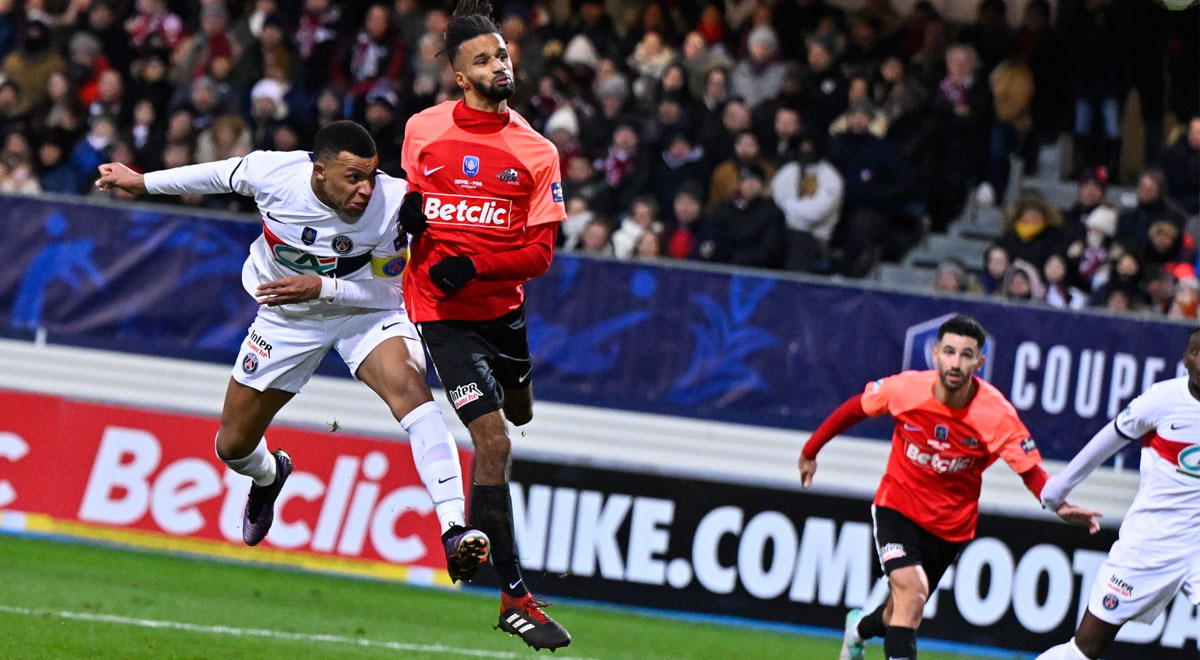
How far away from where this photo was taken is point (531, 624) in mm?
7297

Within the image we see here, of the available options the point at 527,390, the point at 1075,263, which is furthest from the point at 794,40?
the point at 527,390

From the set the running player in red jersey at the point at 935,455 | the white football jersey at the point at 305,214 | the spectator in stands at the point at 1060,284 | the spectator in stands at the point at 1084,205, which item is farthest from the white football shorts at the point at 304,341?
the spectator in stands at the point at 1084,205

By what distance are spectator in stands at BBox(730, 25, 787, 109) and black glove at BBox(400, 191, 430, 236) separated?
28.2 ft

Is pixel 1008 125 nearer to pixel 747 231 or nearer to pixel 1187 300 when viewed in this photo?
pixel 1187 300

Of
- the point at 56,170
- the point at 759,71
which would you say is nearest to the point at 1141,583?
the point at 759,71

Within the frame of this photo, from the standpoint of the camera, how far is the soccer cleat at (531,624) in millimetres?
7191

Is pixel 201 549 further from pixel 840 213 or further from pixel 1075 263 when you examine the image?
pixel 1075 263


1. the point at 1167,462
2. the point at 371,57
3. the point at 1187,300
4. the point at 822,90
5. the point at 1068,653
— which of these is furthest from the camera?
the point at 371,57

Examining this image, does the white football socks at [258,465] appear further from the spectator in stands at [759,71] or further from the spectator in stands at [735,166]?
the spectator in stands at [759,71]

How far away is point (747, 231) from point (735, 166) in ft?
3.12

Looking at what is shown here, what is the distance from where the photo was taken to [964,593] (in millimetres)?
12180

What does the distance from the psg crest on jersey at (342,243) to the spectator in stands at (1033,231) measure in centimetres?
782

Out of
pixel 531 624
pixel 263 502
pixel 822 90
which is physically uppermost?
pixel 822 90

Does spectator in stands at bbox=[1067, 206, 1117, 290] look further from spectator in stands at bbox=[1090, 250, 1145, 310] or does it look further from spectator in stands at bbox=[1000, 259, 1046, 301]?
spectator in stands at bbox=[1000, 259, 1046, 301]
